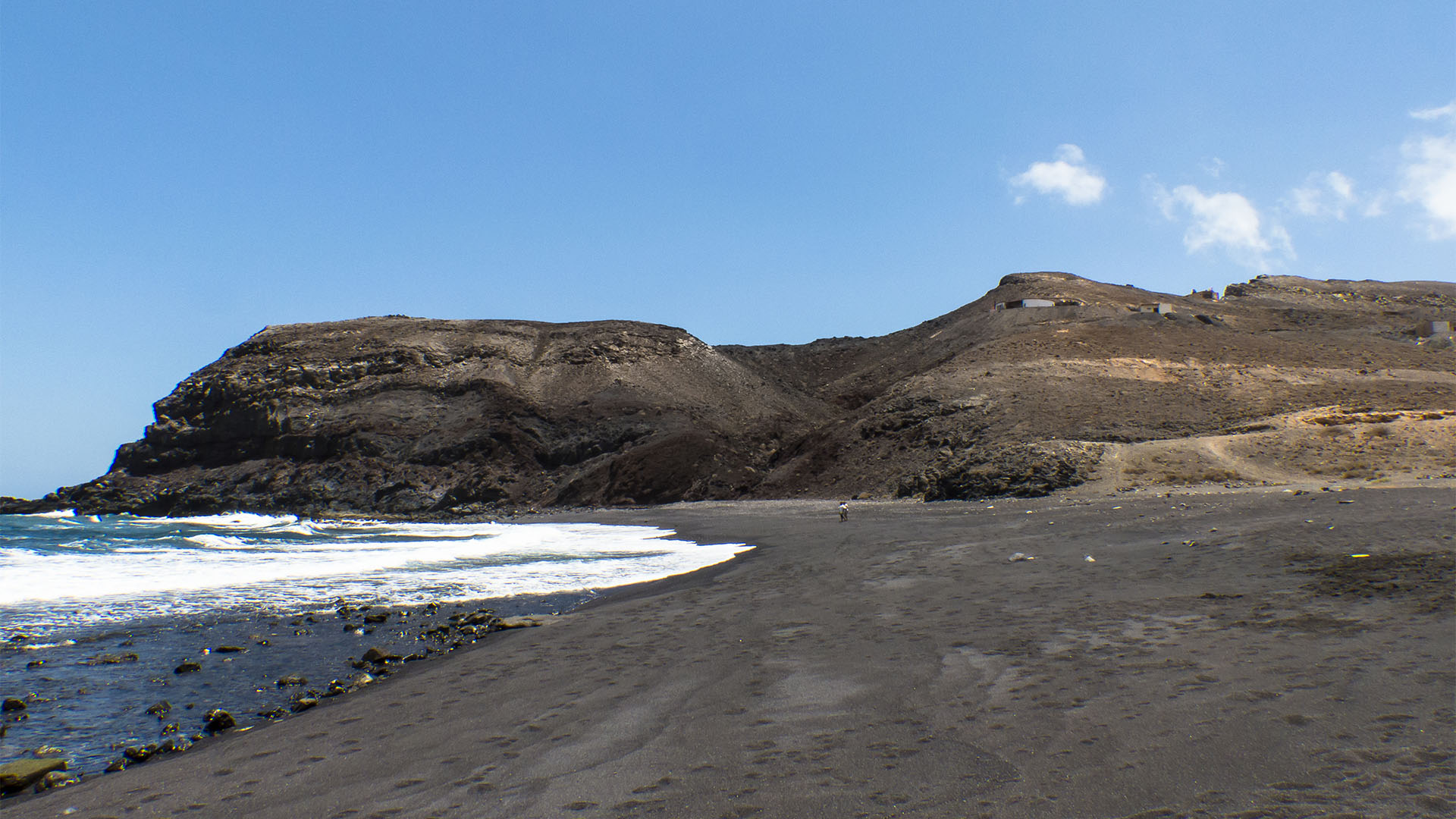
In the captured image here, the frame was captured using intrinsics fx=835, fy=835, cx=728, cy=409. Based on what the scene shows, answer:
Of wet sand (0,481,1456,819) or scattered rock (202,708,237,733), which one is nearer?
wet sand (0,481,1456,819)

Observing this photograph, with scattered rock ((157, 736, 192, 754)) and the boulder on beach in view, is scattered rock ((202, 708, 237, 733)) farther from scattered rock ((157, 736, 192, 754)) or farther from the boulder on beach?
the boulder on beach

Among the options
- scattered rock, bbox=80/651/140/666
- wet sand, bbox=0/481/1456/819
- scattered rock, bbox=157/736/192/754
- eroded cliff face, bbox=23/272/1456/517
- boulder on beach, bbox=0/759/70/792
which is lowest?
scattered rock, bbox=157/736/192/754

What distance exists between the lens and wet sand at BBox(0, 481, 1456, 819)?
159 inches

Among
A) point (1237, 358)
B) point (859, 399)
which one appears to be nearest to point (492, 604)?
point (1237, 358)

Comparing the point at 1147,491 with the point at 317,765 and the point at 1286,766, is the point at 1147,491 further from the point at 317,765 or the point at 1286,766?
the point at 317,765

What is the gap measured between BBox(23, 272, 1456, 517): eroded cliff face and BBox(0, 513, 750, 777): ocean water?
1955 cm

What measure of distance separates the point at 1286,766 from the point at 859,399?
67.3m

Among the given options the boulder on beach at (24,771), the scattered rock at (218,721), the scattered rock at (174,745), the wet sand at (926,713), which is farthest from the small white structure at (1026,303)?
the boulder on beach at (24,771)

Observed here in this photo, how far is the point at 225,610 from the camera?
12328 millimetres

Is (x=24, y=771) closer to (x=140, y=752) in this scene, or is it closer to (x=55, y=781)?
(x=55, y=781)

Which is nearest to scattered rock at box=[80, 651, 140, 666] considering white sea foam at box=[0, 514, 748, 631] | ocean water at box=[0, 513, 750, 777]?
ocean water at box=[0, 513, 750, 777]

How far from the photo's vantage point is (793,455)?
52969 millimetres

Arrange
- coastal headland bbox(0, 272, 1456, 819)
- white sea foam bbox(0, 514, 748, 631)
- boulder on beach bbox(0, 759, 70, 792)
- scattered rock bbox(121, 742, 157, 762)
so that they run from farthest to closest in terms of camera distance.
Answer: white sea foam bbox(0, 514, 748, 631) < scattered rock bbox(121, 742, 157, 762) < boulder on beach bbox(0, 759, 70, 792) < coastal headland bbox(0, 272, 1456, 819)

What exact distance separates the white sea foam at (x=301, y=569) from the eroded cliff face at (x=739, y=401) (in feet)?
54.2
